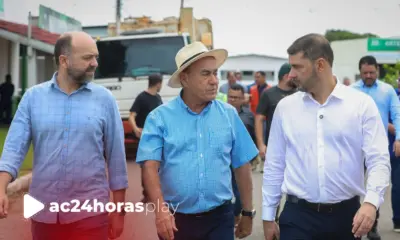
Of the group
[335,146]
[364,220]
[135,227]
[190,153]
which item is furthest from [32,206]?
[135,227]

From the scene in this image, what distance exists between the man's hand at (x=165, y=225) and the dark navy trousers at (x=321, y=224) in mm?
729

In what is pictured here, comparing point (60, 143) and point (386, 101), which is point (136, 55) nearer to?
point (386, 101)

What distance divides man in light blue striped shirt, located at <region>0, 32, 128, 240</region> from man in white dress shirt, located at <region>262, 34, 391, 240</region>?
3.75ft

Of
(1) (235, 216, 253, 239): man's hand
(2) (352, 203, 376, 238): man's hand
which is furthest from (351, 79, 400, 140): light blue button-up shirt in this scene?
(2) (352, 203, 376, 238): man's hand

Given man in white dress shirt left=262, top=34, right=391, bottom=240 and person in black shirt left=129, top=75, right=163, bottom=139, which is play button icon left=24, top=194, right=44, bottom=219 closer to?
man in white dress shirt left=262, top=34, right=391, bottom=240

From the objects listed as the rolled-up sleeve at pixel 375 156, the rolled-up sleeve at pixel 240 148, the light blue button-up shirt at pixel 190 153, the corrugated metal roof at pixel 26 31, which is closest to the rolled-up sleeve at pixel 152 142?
the light blue button-up shirt at pixel 190 153

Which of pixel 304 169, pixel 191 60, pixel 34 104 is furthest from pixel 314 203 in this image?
pixel 34 104

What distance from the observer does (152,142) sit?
4324mm

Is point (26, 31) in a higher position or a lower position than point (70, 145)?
higher

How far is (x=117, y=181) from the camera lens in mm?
4461

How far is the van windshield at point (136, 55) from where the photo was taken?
15.1 metres

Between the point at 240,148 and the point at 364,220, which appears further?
the point at 240,148

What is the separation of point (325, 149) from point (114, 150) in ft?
4.49

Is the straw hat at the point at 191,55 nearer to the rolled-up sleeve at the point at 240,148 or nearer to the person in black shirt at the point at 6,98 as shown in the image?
the rolled-up sleeve at the point at 240,148
